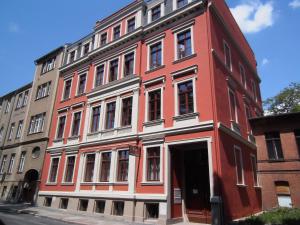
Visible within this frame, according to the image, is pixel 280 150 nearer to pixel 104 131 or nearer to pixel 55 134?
pixel 104 131

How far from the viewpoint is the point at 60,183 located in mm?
21578

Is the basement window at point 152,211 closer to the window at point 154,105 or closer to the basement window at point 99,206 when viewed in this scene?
the basement window at point 99,206

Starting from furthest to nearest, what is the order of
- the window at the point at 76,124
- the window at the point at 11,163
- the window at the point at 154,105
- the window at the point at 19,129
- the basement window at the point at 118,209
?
1. the window at the point at 19,129
2. the window at the point at 11,163
3. the window at the point at 76,124
4. the window at the point at 154,105
5. the basement window at the point at 118,209

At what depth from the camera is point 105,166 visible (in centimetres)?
1892

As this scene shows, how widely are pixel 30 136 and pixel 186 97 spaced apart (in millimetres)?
20074

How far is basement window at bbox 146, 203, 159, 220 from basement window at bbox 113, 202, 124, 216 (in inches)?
89.4

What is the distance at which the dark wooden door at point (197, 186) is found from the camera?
48.6ft

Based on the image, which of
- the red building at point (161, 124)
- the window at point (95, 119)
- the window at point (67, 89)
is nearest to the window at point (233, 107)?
the red building at point (161, 124)

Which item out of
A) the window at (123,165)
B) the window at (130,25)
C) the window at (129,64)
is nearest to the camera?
the window at (123,165)

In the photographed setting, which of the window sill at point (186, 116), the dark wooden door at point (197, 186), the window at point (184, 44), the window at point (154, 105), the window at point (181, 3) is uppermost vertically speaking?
the window at point (181, 3)

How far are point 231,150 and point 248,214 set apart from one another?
4.54m

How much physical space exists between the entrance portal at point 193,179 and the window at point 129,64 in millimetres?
8097

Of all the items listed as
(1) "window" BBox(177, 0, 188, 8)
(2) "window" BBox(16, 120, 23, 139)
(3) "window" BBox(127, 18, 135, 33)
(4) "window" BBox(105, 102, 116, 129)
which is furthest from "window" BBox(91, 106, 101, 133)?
(2) "window" BBox(16, 120, 23, 139)

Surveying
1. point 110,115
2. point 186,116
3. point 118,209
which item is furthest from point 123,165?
point 186,116
